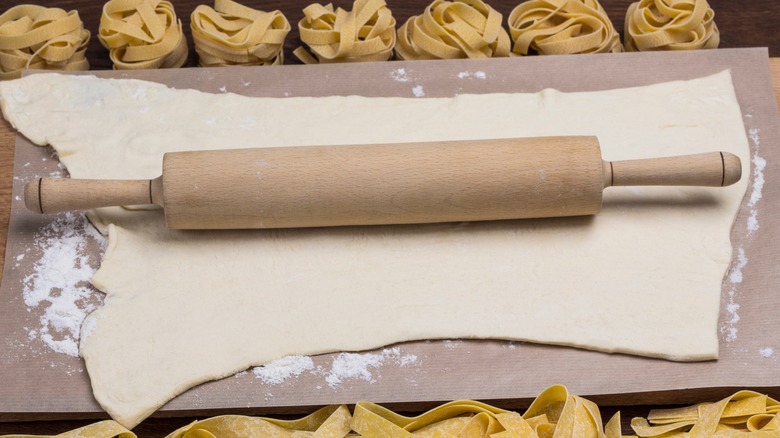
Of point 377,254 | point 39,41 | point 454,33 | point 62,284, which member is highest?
point 454,33

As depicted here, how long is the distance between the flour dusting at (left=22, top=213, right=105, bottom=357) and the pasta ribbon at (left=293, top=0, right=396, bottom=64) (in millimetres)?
836

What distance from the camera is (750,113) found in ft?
7.89

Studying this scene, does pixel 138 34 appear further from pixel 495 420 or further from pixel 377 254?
pixel 495 420

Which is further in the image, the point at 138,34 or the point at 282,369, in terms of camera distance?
the point at 138,34

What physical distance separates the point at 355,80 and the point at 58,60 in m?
0.85

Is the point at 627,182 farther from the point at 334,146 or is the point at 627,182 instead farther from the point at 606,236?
the point at 334,146

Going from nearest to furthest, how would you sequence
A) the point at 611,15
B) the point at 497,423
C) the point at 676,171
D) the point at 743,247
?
the point at 497,423 < the point at 676,171 < the point at 743,247 < the point at 611,15

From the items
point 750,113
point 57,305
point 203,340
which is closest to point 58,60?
point 57,305

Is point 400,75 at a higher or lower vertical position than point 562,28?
lower

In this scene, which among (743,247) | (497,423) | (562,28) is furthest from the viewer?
(562,28)

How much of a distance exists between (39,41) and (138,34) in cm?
28

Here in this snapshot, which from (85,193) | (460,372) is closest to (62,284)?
(85,193)

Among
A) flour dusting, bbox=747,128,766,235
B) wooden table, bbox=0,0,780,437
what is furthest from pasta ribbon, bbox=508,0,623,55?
flour dusting, bbox=747,128,766,235

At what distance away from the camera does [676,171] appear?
208cm
